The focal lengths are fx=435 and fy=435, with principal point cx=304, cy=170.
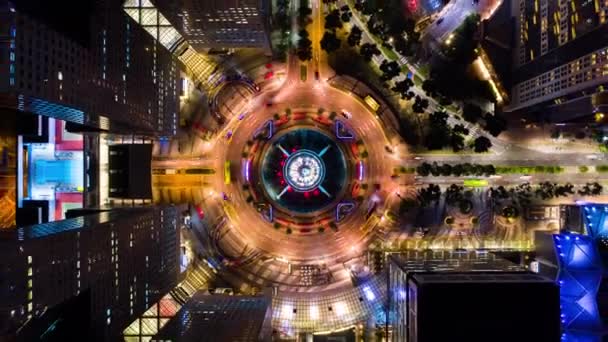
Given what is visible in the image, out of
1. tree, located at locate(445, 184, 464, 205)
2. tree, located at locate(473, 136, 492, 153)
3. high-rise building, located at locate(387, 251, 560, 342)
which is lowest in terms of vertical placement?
high-rise building, located at locate(387, 251, 560, 342)

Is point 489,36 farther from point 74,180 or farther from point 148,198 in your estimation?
point 74,180

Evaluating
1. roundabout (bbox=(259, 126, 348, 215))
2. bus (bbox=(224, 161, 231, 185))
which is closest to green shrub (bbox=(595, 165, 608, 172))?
roundabout (bbox=(259, 126, 348, 215))

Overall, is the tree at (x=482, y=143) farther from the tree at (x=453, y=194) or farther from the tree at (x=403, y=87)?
the tree at (x=403, y=87)

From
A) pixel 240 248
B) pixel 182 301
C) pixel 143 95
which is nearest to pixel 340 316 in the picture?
pixel 240 248

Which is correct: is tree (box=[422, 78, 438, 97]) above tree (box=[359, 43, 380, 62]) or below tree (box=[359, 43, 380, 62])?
below

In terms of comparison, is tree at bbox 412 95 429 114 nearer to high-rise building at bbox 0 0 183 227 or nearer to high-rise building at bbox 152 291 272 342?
high-rise building at bbox 0 0 183 227

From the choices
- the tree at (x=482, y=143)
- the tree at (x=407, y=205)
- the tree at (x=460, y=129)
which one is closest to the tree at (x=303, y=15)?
the tree at (x=460, y=129)

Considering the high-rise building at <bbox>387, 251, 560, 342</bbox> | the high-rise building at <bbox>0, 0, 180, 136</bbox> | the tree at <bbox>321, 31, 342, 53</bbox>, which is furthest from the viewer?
the tree at <bbox>321, 31, 342, 53</bbox>
